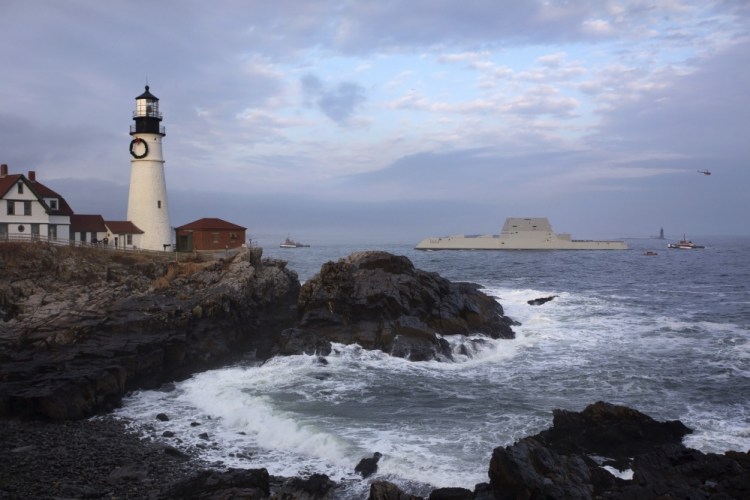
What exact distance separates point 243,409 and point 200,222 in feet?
83.0

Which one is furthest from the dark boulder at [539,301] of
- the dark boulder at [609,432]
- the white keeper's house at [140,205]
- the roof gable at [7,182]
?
the roof gable at [7,182]

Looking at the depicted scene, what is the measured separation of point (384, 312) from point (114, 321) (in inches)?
425

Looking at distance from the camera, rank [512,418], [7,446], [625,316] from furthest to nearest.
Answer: [625,316] → [512,418] → [7,446]

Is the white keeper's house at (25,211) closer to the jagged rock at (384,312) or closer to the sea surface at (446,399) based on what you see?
the jagged rock at (384,312)

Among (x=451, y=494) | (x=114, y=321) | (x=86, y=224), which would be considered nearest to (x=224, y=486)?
(x=451, y=494)

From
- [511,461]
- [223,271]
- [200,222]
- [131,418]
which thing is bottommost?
[131,418]

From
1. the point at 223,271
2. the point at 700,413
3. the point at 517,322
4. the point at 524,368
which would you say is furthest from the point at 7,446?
the point at 517,322

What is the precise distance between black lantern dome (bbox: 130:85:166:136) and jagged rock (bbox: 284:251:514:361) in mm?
16662

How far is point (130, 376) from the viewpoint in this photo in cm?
1902

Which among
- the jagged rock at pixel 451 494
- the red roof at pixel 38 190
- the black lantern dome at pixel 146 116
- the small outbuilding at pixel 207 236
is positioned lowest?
the jagged rock at pixel 451 494

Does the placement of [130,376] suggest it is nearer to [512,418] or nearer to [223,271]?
[223,271]

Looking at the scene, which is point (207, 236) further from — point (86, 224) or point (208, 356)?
point (208, 356)

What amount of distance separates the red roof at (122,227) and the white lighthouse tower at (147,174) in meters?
0.41

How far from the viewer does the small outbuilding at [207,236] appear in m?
38.5
